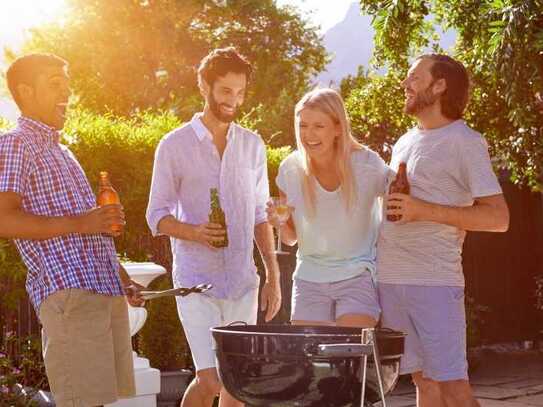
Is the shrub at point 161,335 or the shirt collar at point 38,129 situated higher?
the shirt collar at point 38,129

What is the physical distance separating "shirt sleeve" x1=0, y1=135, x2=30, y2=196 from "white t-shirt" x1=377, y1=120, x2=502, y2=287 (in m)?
1.58

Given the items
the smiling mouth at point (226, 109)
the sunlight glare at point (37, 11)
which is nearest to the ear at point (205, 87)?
the smiling mouth at point (226, 109)

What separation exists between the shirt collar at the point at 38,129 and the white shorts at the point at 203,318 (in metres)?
1.09

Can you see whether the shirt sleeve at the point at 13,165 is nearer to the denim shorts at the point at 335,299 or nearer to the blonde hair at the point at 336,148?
the blonde hair at the point at 336,148

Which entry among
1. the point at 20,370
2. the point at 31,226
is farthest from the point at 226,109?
the point at 20,370

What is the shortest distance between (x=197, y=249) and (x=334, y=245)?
0.77 metres

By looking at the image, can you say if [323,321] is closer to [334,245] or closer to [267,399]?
[334,245]

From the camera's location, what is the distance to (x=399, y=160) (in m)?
4.58

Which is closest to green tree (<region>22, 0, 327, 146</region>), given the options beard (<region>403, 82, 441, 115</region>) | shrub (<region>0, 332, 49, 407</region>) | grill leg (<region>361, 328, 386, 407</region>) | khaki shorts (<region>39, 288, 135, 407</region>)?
shrub (<region>0, 332, 49, 407</region>)

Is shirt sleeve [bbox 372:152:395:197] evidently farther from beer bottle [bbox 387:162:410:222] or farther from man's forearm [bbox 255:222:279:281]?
man's forearm [bbox 255:222:279:281]

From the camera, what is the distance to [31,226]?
149 inches

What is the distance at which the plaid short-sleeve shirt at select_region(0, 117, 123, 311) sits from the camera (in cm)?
392

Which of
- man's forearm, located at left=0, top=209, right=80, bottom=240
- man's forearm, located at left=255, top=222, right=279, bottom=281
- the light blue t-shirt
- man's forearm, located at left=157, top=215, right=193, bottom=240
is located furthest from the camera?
→ man's forearm, located at left=255, top=222, right=279, bottom=281

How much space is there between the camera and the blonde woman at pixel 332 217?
4.33 m
